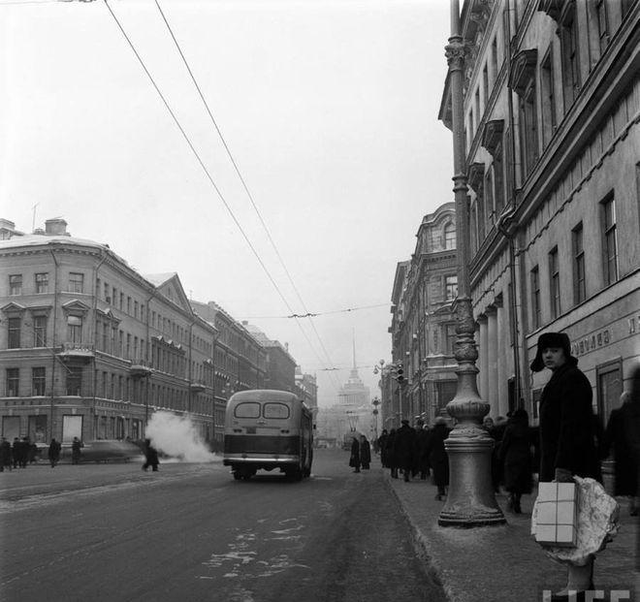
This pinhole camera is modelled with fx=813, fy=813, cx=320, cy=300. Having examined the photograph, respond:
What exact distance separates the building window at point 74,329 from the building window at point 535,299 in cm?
4004

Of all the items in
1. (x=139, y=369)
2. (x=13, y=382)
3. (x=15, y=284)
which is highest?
(x=15, y=284)

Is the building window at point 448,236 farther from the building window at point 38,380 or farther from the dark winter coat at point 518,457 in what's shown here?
the dark winter coat at point 518,457

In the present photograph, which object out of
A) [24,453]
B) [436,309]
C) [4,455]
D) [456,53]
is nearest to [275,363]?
[436,309]

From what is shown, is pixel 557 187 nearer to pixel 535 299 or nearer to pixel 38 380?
pixel 535 299

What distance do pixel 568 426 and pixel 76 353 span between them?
52.6m

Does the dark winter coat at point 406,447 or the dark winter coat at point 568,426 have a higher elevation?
the dark winter coat at point 568,426

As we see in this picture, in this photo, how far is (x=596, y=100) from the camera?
15.1 metres

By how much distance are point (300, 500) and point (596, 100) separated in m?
9.84

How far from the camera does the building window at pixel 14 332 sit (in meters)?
56.0

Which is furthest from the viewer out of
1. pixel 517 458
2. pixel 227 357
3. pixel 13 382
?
pixel 227 357

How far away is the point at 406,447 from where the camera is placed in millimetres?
24172

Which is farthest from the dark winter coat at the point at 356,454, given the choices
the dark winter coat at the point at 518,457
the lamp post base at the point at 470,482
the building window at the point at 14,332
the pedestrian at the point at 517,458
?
the building window at the point at 14,332

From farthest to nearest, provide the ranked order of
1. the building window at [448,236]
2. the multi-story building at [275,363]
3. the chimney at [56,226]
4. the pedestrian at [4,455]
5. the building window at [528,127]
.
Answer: the multi-story building at [275,363], the chimney at [56,226], the building window at [448,236], the pedestrian at [4,455], the building window at [528,127]

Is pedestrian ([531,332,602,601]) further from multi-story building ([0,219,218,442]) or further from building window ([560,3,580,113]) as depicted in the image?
multi-story building ([0,219,218,442])
